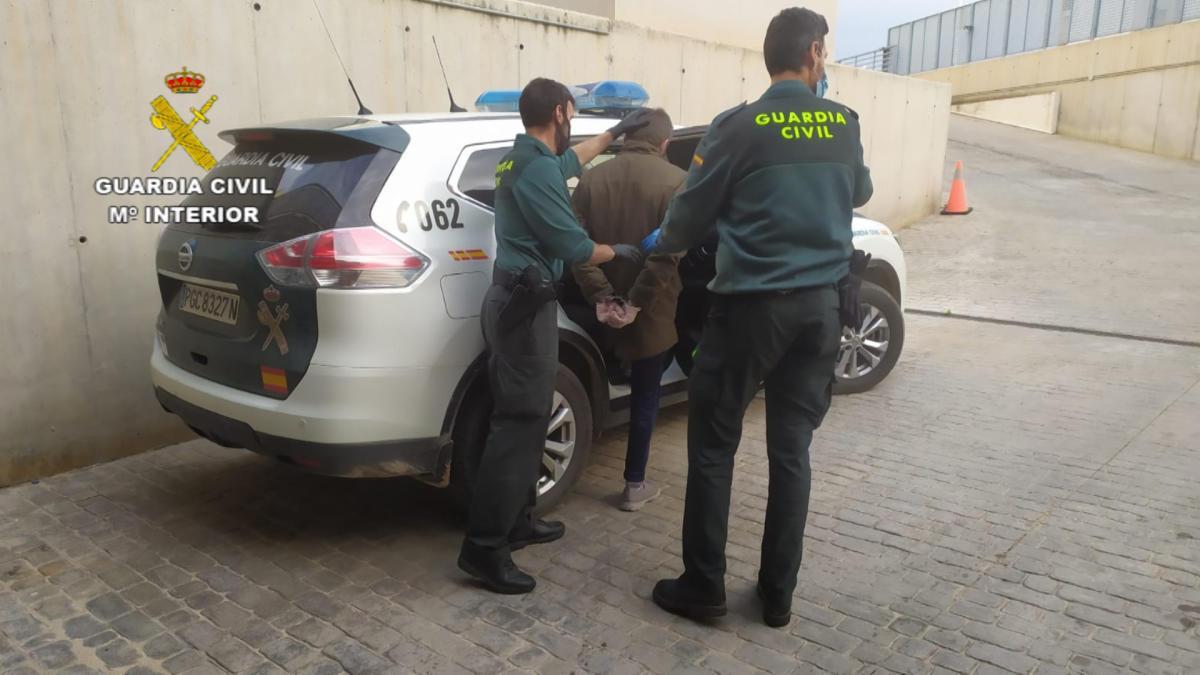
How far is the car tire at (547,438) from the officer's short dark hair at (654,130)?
1070 millimetres

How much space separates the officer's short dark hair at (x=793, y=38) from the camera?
2902 mm

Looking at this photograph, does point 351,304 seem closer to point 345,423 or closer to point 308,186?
point 345,423

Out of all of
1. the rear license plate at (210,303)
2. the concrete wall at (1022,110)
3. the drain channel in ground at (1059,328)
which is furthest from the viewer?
the concrete wall at (1022,110)

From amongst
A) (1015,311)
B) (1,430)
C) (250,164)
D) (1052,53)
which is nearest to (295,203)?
(250,164)

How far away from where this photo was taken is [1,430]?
14.5ft

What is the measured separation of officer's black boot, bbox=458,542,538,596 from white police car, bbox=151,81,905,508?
38 centimetres

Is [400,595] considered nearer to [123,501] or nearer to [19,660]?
[19,660]

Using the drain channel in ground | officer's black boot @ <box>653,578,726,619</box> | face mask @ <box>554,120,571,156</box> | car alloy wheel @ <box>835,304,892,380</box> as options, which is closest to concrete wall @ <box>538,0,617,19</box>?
the drain channel in ground

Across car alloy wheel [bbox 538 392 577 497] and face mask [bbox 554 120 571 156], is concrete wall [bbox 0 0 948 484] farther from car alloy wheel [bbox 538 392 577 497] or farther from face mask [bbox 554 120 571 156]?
face mask [bbox 554 120 571 156]

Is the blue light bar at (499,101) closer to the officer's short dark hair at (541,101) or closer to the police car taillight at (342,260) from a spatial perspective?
the officer's short dark hair at (541,101)

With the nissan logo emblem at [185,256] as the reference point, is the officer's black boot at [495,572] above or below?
below

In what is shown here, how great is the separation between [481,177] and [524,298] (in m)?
0.76

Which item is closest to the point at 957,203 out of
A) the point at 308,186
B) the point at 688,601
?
the point at 688,601

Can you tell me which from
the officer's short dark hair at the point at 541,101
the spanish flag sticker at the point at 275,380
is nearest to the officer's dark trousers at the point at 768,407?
the officer's short dark hair at the point at 541,101
